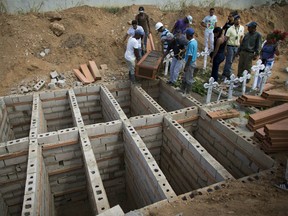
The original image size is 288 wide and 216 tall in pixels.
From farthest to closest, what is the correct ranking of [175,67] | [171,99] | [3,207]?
[171,99]
[175,67]
[3,207]

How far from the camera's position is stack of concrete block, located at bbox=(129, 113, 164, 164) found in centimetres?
538

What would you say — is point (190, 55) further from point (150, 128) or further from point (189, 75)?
point (150, 128)

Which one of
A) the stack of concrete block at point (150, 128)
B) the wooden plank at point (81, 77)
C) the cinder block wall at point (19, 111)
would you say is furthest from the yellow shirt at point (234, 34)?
the cinder block wall at point (19, 111)

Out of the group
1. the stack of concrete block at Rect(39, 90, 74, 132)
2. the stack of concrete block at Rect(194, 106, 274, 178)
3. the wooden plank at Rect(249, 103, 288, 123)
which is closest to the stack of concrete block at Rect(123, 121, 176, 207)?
the stack of concrete block at Rect(194, 106, 274, 178)

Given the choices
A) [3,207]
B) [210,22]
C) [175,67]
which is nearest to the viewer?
[3,207]

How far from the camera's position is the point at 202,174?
4.38 metres

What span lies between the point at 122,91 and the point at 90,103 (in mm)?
1027

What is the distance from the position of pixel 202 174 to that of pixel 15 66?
6777mm

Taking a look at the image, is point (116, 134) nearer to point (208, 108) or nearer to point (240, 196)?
point (208, 108)

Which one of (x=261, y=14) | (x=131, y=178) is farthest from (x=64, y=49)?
(x=261, y=14)

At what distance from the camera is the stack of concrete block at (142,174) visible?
146 inches

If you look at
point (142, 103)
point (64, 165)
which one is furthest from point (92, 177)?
point (142, 103)

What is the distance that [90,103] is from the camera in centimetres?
744

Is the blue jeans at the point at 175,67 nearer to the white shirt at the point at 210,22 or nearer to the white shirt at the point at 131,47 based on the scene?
the white shirt at the point at 131,47
